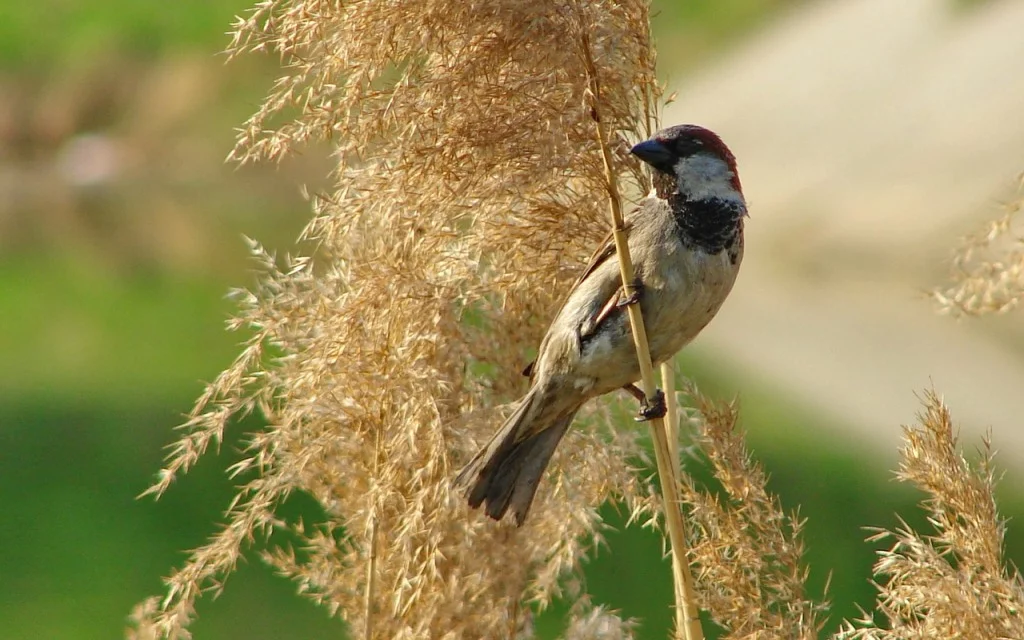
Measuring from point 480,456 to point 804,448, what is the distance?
6.56 m

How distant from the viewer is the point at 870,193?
1434 centimetres

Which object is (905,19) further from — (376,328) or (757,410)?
(376,328)

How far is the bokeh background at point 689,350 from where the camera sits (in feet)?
23.7

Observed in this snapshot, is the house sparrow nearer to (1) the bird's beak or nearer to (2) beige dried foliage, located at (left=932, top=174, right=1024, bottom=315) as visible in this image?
(1) the bird's beak

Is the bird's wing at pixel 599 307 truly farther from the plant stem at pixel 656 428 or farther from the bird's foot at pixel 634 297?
the plant stem at pixel 656 428

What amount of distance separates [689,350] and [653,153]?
336 inches

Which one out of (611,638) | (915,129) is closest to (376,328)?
(611,638)

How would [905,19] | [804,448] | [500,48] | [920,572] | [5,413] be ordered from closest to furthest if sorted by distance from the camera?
[920,572] < [500,48] < [804,448] < [5,413] < [905,19]

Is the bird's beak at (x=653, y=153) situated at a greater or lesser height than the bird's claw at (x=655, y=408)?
greater

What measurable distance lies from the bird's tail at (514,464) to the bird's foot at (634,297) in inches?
9.4

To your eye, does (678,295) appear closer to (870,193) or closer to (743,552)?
(743,552)

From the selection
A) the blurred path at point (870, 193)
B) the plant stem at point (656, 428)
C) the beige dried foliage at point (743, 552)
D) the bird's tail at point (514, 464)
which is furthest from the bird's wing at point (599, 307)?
the blurred path at point (870, 193)

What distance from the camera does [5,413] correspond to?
31.1 feet

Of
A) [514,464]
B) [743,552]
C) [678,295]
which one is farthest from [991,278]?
[514,464]
